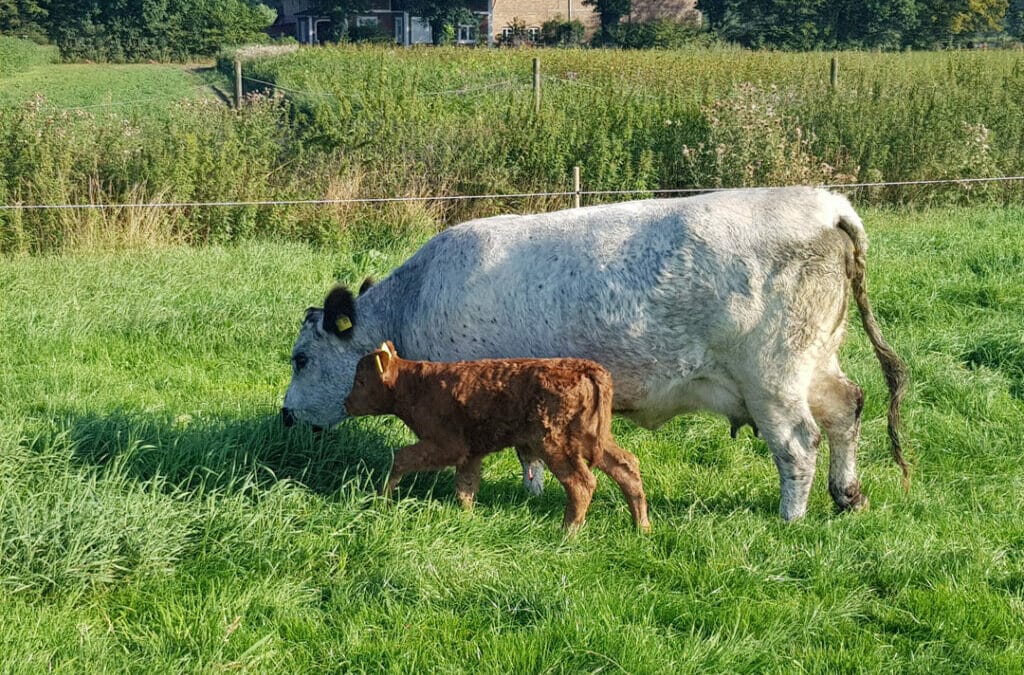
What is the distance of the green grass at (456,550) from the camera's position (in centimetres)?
434

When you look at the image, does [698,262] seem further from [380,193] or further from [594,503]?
[380,193]

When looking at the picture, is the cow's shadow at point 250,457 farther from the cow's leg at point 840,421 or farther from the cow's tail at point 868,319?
the cow's tail at point 868,319

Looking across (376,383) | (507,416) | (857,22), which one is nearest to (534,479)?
(507,416)

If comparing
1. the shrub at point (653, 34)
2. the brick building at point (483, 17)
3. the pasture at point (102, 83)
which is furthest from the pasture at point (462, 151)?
A: the brick building at point (483, 17)

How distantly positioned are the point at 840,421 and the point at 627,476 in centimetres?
137

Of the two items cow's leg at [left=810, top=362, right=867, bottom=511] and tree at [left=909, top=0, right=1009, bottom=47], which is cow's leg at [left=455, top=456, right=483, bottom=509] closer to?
cow's leg at [left=810, top=362, right=867, bottom=511]

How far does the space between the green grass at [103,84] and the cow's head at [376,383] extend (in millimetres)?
34029

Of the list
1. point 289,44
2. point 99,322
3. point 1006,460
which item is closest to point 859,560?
point 1006,460

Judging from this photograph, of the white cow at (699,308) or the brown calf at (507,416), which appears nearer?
the brown calf at (507,416)

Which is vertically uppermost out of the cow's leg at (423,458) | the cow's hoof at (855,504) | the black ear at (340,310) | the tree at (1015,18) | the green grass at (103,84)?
the tree at (1015,18)

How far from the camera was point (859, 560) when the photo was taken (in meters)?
5.30

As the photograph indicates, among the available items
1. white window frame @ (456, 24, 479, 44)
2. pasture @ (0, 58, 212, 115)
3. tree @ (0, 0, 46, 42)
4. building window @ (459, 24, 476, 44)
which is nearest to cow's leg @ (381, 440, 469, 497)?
pasture @ (0, 58, 212, 115)

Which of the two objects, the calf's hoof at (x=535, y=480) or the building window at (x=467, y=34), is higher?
the building window at (x=467, y=34)

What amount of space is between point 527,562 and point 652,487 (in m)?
1.50
